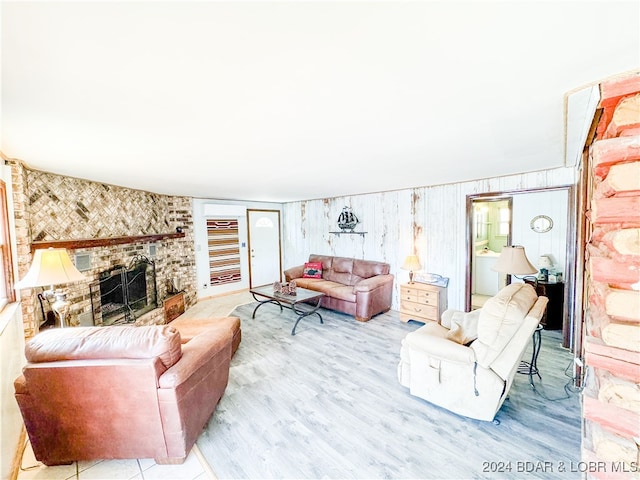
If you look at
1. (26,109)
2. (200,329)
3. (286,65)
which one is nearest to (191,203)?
(200,329)

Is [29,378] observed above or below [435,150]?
below

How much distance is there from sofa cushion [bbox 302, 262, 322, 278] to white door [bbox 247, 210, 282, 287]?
156 centimetres

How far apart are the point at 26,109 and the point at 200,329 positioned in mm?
2207

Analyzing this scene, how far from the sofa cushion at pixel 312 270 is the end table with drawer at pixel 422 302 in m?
1.94

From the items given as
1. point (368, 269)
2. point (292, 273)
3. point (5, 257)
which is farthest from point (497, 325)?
point (292, 273)

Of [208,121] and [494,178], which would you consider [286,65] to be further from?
[494,178]

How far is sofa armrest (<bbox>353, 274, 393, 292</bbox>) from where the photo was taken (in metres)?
4.31

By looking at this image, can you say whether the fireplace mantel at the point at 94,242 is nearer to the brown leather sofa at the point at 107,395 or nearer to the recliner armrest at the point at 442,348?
the brown leather sofa at the point at 107,395

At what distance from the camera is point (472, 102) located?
1427 mm

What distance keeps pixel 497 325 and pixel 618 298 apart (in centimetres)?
122

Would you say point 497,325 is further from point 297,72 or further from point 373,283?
point 373,283

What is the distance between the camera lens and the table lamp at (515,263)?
102 inches

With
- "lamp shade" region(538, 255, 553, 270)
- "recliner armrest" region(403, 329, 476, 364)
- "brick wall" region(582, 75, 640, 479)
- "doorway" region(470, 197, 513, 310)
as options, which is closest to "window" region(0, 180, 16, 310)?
"recliner armrest" region(403, 329, 476, 364)

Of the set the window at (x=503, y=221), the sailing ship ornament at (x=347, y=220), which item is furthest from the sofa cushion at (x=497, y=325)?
the window at (x=503, y=221)
